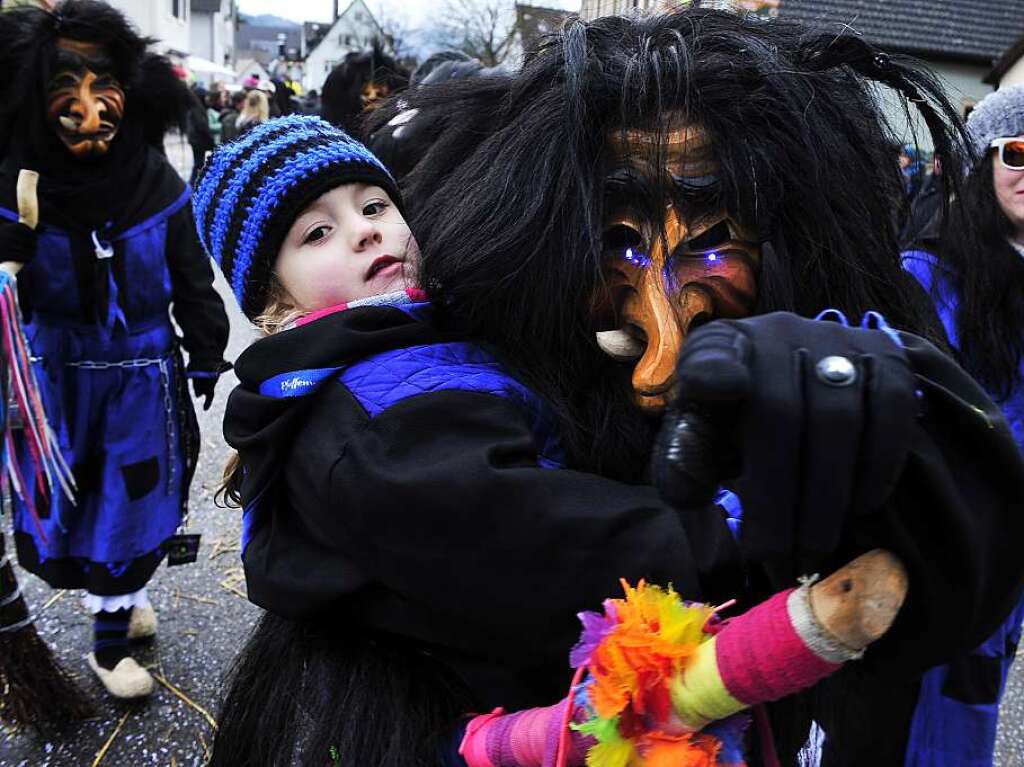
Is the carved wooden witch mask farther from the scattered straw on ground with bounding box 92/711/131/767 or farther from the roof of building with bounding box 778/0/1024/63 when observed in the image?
the roof of building with bounding box 778/0/1024/63

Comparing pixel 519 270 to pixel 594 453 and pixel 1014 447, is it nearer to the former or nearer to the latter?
pixel 594 453

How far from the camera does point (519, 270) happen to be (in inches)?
39.4

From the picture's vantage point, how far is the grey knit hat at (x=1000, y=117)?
219 cm

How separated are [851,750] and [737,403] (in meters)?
1.05

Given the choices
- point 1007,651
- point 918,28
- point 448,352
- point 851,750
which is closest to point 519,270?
point 448,352

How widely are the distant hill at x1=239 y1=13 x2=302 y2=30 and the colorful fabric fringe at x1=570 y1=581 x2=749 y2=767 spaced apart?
67907mm

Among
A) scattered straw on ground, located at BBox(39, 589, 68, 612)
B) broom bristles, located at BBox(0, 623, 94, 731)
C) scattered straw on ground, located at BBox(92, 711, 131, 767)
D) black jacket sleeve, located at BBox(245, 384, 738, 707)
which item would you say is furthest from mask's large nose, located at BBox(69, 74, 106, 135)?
black jacket sleeve, located at BBox(245, 384, 738, 707)

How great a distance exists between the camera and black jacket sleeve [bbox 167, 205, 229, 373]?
2.79 meters

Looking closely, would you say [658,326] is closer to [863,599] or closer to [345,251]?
[863,599]

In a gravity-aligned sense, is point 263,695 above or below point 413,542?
below

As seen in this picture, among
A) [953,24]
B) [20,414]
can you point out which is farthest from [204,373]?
[953,24]

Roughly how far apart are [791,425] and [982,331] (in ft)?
5.25

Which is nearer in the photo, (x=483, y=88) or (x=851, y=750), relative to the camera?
(x=483, y=88)

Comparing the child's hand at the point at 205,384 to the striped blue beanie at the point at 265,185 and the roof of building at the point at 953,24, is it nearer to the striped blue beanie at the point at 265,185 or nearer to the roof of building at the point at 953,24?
the striped blue beanie at the point at 265,185
